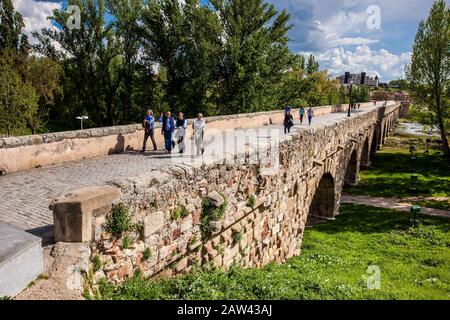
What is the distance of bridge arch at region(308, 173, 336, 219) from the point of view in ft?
54.2

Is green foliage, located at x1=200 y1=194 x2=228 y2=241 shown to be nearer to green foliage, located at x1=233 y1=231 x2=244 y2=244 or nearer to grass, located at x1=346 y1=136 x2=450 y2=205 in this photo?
green foliage, located at x1=233 y1=231 x2=244 y2=244

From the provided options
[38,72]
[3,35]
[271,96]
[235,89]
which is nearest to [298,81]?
[271,96]

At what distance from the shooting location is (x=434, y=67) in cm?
2903

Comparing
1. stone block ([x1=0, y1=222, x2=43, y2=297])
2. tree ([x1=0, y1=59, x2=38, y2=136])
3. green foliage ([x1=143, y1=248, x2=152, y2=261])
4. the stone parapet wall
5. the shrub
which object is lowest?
green foliage ([x1=143, y1=248, x2=152, y2=261])

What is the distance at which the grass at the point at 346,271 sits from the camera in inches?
178

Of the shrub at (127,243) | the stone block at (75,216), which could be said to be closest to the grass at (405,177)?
the shrub at (127,243)

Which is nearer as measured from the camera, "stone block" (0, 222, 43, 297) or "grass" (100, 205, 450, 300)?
"stone block" (0, 222, 43, 297)

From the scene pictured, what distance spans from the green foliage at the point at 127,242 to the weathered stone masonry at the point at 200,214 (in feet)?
0.13

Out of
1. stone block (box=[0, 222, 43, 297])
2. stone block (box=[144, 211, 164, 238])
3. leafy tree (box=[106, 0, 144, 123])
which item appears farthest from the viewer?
leafy tree (box=[106, 0, 144, 123])

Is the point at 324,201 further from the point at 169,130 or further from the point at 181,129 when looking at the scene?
the point at 169,130

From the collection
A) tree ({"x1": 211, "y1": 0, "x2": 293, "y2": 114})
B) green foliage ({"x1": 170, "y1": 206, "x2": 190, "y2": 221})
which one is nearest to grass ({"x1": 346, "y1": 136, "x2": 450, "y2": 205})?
tree ({"x1": 211, "y1": 0, "x2": 293, "y2": 114})

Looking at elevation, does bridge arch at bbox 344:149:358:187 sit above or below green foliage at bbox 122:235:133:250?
below

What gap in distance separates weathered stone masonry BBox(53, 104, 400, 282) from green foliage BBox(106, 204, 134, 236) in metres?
0.08

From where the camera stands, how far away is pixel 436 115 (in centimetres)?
3028
